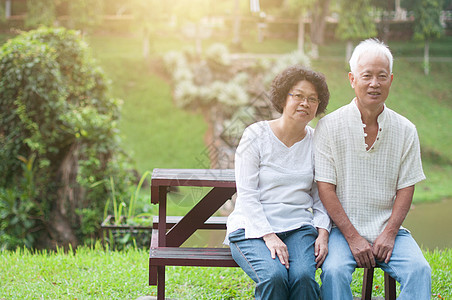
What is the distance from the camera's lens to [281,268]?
1.59m

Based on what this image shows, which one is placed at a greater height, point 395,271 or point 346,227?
point 346,227

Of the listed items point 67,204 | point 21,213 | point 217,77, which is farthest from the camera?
point 217,77

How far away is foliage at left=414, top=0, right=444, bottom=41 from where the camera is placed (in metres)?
9.16

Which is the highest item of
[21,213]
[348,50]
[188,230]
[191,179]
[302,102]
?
[348,50]

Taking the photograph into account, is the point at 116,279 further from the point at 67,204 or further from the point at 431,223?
the point at 431,223

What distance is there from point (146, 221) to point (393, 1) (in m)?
8.10

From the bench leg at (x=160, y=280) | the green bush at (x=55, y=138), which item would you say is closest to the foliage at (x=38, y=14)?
the green bush at (x=55, y=138)

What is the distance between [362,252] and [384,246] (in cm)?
9

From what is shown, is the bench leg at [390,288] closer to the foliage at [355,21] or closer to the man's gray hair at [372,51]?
the man's gray hair at [372,51]

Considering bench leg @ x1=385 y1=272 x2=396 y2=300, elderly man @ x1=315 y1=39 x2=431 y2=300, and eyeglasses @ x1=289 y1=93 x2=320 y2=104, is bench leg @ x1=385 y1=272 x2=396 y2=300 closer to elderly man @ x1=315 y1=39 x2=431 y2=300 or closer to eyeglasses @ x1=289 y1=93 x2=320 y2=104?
elderly man @ x1=315 y1=39 x2=431 y2=300

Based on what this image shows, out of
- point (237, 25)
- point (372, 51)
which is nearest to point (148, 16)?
point (237, 25)

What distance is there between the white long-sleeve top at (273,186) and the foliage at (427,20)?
332 inches

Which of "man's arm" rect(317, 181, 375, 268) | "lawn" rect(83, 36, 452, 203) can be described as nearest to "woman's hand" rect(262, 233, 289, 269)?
"man's arm" rect(317, 181, 375, 268)

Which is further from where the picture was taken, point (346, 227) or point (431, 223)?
point (431, 223)
